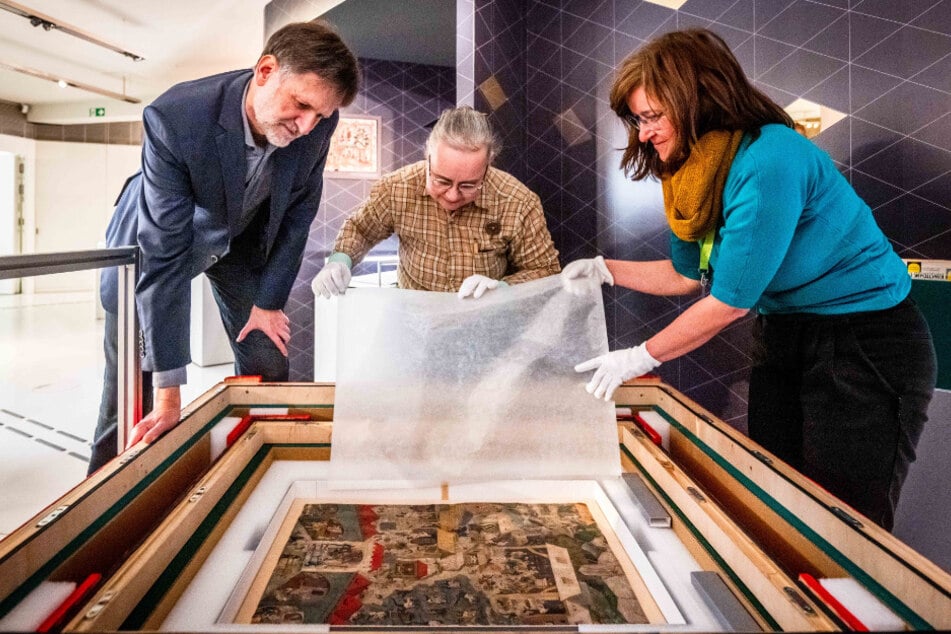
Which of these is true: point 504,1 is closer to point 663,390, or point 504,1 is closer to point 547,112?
point 547,112

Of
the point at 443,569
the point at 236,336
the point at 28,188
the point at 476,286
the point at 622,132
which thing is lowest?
the point at 443,569

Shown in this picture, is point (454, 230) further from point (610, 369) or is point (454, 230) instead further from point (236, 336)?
point (610, 369)

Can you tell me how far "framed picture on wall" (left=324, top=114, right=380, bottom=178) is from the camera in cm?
486

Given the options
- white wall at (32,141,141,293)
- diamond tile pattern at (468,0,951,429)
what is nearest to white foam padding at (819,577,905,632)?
diamond tile pattern at (468,0,951,429)

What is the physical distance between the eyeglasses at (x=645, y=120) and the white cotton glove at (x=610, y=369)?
422mm

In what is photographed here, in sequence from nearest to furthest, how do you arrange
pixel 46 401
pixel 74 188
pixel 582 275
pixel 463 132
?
1. pixel 582 275
2. pixel 463 132
3. pixel 46 401
4. pixel 74 188

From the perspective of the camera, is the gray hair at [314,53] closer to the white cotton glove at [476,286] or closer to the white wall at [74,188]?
the white cotton glove at [476,286]

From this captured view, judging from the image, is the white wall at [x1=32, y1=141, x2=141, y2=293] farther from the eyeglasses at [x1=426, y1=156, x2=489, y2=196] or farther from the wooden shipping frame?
the wooden shipping frame

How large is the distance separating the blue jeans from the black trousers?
1389 mm

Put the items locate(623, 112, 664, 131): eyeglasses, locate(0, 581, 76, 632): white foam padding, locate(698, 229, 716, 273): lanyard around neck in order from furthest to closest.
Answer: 1. locate(698, 229, 716, 273): lanyard around neck
2. locate(623, 112, 664, 131): eyeglasses
3. locate(0, 581, 76, 632): white foam padding

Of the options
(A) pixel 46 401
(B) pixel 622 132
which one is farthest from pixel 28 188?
(B) pixel 622 132

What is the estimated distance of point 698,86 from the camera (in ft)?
3.75

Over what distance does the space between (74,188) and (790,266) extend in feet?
35.0

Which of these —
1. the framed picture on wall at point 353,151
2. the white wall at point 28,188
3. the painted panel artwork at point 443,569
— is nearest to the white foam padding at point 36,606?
the painted panel artwork at point 443,569
